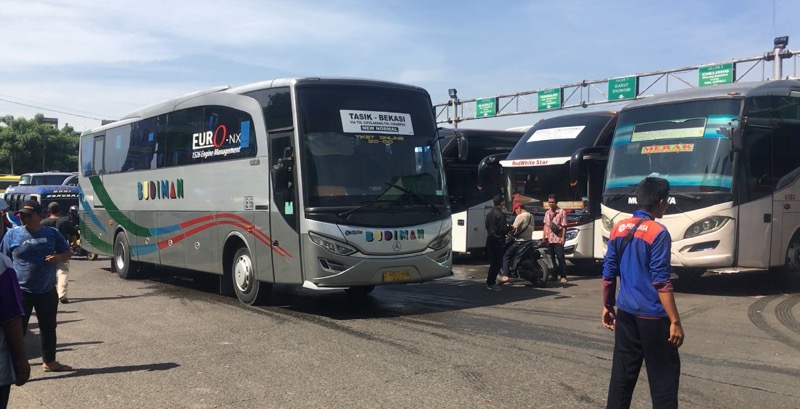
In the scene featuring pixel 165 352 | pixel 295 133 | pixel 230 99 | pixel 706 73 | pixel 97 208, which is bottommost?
pixel 165 352

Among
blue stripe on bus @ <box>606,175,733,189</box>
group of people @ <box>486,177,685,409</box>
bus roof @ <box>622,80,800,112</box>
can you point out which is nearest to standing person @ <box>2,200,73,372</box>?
group of people @ <box>486,177,685,409</box>

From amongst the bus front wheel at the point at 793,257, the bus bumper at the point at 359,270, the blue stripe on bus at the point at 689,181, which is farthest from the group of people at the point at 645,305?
Result: the bus front wheel at the point at 793,257

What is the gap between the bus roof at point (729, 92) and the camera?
1202cm

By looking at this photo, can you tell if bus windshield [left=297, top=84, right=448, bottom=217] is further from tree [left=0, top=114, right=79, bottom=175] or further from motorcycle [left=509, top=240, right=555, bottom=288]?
tree [left=0, top=114, right=79, bottom=175]

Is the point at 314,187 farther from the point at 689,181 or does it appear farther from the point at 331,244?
the point at 689,181

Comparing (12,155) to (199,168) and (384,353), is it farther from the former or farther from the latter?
(384,353)

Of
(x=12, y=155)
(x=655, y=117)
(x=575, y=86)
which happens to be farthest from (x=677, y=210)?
(x=12, y=155)

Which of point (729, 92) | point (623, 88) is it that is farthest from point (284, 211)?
point (623, 88)

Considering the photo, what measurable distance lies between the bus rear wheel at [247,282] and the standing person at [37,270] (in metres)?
3.93

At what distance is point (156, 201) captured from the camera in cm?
1404

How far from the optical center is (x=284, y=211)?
1013cm

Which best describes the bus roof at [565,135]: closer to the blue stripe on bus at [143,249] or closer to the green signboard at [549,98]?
the blue stripe on bus at [143,249]

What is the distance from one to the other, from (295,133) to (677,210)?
665 cm

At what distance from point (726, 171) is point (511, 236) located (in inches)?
159
